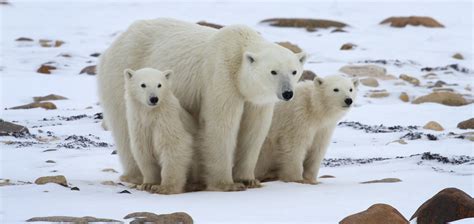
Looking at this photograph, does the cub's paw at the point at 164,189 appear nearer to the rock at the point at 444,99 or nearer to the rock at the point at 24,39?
the rock at the point at 444,99

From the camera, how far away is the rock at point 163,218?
163 inches

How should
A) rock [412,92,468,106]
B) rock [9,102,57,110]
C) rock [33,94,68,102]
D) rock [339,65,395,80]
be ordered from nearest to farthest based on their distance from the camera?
rock [9,102,57,110] → rock [412,92,468,106] → rock [33,94,68,102] → rock [339,65,395,80]

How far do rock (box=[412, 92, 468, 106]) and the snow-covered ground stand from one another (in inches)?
11.4

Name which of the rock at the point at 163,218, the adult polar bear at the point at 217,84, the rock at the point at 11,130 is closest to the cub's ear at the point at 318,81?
the adult polar bear at the point at 217,84

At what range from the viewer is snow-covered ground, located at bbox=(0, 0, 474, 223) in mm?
4887

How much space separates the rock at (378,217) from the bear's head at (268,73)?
5.05 ft

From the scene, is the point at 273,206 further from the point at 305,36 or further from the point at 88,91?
the point at 305,36

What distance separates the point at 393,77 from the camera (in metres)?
14.3

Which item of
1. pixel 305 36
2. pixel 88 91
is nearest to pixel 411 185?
pixel 88 91

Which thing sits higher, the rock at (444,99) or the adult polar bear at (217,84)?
the adult polar bear at (217,84)

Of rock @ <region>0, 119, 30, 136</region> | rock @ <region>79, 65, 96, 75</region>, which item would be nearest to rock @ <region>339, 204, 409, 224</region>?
rock @ <region>0, 119, 30, 136</region>

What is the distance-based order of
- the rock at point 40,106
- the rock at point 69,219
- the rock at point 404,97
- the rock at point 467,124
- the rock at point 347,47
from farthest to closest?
the rock at point 347,47
the rock at point 404,97
the rock at point 40,106
the rock at point 467,124
the rock at point 69,219

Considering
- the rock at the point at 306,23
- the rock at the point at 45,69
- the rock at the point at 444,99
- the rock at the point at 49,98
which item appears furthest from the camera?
the rock at the point at 306,23

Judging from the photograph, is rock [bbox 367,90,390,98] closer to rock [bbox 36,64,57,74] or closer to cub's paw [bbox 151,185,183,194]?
rock [bbox 36,64,57,74]
